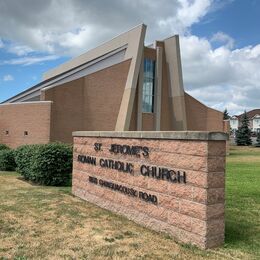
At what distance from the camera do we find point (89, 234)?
6.50 m

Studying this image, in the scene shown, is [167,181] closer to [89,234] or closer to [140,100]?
[89,234]

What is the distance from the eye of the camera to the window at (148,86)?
40.4 m

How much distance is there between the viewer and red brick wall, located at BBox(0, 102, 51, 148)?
3019 centimetres

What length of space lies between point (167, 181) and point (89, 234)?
163 cm

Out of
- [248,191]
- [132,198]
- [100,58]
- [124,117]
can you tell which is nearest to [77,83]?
[124,117]

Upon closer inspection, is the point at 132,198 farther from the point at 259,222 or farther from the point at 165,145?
the point at 259,222

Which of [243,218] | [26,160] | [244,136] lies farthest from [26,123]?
[244,136]

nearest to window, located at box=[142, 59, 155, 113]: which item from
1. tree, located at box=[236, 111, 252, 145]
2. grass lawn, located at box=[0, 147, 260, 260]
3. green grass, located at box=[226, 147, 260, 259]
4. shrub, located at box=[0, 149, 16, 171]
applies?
shrub, located at box=[0, 149, 16, 171]

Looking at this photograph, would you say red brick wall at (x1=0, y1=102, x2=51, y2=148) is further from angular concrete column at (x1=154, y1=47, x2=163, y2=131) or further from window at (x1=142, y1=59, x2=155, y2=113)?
angular concrete column at (x1=154, y1=47, x2=163, y2=131)

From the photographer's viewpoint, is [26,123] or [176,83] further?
[176,83]

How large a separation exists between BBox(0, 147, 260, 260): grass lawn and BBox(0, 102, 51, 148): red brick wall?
68.0ft

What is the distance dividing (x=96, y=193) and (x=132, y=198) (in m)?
1.79

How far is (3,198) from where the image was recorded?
9.90m

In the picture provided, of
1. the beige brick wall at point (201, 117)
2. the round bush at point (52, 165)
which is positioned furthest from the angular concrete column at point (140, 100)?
the round bush at point (52, 165)
